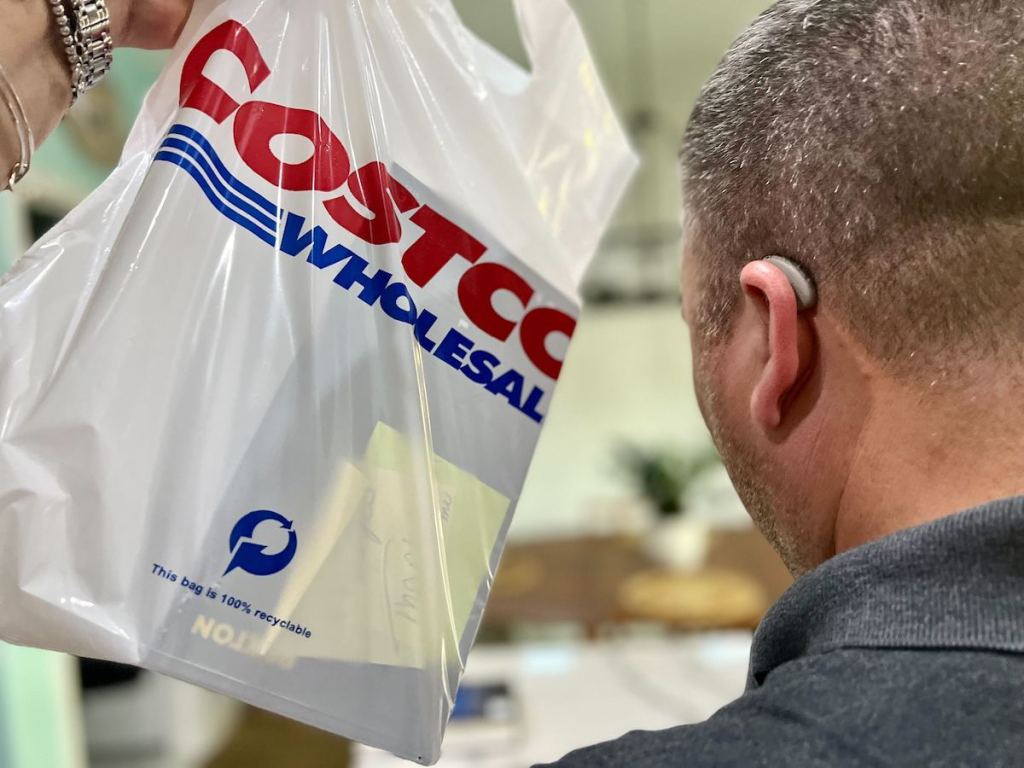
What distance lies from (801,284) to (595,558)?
2074 mm

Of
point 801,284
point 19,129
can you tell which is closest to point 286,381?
point 19,129

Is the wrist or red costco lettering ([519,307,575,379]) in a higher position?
the wrist

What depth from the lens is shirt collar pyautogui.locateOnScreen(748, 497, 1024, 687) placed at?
0.38 metres

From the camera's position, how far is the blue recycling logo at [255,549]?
0.49 metres

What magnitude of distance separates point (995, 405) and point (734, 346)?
0.17 metres

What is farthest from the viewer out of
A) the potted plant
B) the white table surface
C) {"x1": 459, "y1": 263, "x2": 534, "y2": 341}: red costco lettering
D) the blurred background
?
the potted plant

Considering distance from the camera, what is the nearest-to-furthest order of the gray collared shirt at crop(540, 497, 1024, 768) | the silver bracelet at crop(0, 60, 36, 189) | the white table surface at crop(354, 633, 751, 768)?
the gray collared shirt at crop(540, 497, 1024, 768) < the silver bracelet at crop(0, 60, 36, 189) < the white table surface at crop(354, 633, 751, 768)

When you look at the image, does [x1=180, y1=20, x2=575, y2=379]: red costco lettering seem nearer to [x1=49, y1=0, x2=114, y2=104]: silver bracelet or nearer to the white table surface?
[x1=49, y1=0, x2=114, y2=104]: silver bracelet

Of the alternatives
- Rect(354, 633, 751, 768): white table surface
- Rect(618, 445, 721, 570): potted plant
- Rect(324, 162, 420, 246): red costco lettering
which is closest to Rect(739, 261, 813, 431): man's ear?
Rect(324, 162, 420, 246): red costco lettering

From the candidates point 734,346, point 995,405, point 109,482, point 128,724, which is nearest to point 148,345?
point 109,482

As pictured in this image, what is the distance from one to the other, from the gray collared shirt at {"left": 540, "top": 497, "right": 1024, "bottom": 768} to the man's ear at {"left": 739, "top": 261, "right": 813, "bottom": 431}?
121 millimetres

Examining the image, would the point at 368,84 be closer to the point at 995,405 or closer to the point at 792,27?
the point at 792,27

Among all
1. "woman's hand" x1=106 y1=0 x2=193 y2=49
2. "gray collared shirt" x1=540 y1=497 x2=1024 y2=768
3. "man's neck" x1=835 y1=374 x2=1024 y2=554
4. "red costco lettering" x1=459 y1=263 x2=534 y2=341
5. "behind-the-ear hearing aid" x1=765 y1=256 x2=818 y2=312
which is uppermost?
"woman's hand" x1=106 y1=0 x2=193 y2=49

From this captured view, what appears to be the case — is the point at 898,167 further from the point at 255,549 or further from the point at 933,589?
the point at 255,549
